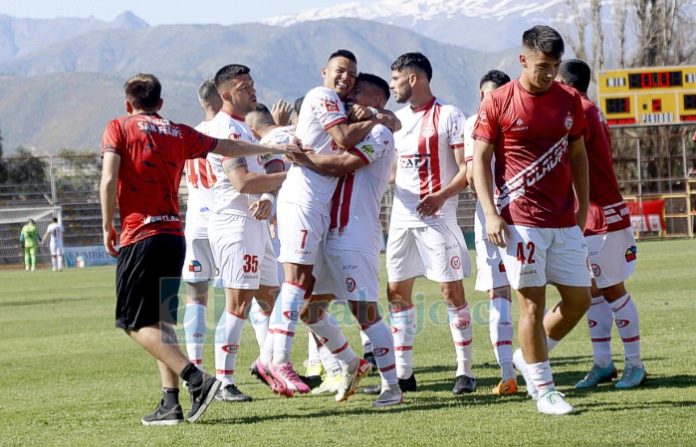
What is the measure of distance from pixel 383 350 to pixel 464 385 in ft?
2.89

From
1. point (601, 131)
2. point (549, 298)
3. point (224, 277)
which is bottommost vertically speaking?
point (549, 298)

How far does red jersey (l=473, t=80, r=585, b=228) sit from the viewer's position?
736 centimetres

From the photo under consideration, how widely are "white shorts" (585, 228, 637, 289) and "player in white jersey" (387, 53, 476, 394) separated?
1.04 m

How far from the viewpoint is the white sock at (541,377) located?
293 inches

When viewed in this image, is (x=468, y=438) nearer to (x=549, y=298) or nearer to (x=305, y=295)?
(x=305, y=295)

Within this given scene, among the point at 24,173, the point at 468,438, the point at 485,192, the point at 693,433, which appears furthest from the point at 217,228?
the point at 24,173

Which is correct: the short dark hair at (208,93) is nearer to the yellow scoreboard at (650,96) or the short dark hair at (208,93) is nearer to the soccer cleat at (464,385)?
the soccer cleat at (464,385)

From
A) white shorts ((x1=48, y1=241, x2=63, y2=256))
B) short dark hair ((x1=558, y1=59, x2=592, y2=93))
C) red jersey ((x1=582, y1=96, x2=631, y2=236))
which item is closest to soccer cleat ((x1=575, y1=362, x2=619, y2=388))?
red jersey ((x1=582, y1=96, x2=631, y2=236))

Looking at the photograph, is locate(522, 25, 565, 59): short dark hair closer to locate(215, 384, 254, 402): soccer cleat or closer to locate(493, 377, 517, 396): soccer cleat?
locate(493, 377, 517, 396): soccer cleat

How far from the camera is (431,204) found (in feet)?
29.7

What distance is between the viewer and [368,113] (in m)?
8.17

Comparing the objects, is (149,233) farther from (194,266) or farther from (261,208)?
(194,266)

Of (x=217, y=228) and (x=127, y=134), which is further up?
(x=127, y=134)

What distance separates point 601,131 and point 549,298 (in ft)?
31.5
